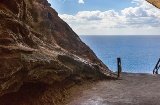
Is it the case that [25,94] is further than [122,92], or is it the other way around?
[122,92]

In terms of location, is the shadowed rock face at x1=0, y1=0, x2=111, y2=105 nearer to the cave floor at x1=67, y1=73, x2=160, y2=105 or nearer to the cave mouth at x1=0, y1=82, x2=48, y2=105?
the cave mouth at x1=0, y1=82, x2=48, y2=105

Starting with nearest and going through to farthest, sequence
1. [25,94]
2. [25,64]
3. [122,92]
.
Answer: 1. [25,64]
2. [25,94]
3. [122,92]

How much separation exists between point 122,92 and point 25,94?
642cm

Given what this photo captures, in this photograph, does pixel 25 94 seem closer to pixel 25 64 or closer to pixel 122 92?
pixel 25 64

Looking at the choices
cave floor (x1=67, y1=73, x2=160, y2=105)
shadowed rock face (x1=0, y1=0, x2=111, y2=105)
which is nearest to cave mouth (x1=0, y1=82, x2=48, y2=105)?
shadowed rock face (x1=0, y1=0, x2=111, y2=105)

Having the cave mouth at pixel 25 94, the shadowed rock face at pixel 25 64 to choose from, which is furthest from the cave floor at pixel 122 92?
A: the cave mouth at pixel 25 94

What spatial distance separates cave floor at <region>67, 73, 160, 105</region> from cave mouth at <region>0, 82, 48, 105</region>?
69.1 inches

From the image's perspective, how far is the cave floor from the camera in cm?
1408

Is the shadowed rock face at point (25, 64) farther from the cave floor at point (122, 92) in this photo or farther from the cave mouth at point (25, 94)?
the cave floor at point (122, 92)

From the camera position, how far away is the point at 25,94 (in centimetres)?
1267

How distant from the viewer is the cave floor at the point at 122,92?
46.2 ft

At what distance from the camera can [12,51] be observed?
32.8 ft

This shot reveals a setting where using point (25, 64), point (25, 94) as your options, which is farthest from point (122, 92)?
point (25, 64)

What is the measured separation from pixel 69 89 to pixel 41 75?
432cm
